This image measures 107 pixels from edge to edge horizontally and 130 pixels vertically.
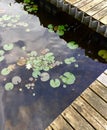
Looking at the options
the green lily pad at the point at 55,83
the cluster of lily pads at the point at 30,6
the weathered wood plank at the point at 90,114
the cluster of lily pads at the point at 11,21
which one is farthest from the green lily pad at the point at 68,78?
the cluster of lily pads at the point at 30,6

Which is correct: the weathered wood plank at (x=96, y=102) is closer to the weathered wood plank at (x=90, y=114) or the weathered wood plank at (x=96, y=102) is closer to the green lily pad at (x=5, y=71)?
the weathered wood plank at (x=90, y=114)

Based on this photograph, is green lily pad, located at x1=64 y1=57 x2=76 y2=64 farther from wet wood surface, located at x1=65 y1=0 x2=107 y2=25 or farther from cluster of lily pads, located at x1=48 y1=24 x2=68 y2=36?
wet wood surface, located at x1=65 y1=0 x2=107 y2=25

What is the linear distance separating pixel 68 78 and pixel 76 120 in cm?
138

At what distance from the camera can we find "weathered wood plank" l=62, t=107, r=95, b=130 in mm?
3363

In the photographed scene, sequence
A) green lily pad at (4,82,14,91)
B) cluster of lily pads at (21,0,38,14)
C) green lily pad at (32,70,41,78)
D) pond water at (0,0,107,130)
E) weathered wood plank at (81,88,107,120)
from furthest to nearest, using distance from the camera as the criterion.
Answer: cluster of lily pads at (21,0,38,14) → green lily pad at (32,70,41,78) → green lily pad at (4,82,14,91) → pond water at (0,0,107,130) → weathered wood plank at (81,88,107,120)

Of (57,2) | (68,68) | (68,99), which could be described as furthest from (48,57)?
(57,2)

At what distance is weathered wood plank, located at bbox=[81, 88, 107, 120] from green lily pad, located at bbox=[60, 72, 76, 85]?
834 millimetres

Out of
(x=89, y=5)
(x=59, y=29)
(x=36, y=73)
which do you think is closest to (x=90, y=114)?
(x=36, y=73)

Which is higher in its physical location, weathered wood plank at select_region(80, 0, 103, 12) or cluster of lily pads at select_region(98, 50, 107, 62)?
weathered wood plank at select_region(80, 0, 103, 12)

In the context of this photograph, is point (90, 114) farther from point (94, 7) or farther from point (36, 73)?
point (94, 7)

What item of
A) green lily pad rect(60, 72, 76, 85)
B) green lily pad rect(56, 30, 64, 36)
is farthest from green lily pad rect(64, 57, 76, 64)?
green lily pad rect(56, 30, 64, 36)

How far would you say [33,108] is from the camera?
4.27 metres

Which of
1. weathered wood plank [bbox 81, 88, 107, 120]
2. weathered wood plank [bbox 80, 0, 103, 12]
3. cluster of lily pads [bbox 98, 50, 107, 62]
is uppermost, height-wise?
weathered wood plank [bbox 80, 0, 103, 12]

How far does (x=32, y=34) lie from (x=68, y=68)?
5.26 ft
